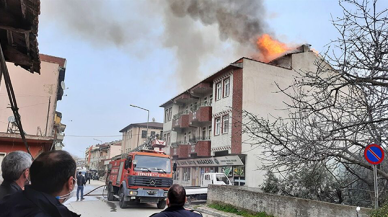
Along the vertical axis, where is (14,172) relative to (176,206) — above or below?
above

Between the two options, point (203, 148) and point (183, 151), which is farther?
point (183, 151)

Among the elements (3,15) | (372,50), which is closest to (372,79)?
→ (372,50)

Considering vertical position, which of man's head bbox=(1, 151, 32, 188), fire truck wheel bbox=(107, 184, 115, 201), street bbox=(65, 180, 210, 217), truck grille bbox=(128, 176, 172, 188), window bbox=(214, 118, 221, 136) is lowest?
street bbox=(65, 180, 210, 217)

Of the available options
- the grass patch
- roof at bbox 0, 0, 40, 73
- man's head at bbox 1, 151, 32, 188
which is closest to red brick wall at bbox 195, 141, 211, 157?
the grass patch

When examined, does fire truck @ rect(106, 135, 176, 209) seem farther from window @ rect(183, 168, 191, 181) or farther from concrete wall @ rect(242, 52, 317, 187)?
window @ rect(183, 168, 191, 181)

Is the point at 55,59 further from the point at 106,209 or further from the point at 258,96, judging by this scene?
the point at 258,96

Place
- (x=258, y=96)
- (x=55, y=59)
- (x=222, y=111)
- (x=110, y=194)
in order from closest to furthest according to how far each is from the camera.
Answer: (x=110, y=194)
(x=258, y=96)
(x=222, y=111)
(x=55, y=59)

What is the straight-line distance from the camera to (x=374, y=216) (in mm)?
7219

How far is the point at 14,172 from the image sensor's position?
9.26 feet

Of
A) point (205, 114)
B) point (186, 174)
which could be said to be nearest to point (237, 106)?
point (205, 114)

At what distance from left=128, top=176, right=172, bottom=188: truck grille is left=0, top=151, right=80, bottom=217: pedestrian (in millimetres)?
13095

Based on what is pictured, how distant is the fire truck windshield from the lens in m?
15.2

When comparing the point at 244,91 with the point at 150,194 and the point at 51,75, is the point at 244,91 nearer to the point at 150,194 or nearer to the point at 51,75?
the point at 150,194

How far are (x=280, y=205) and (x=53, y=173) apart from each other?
10.5 metres
